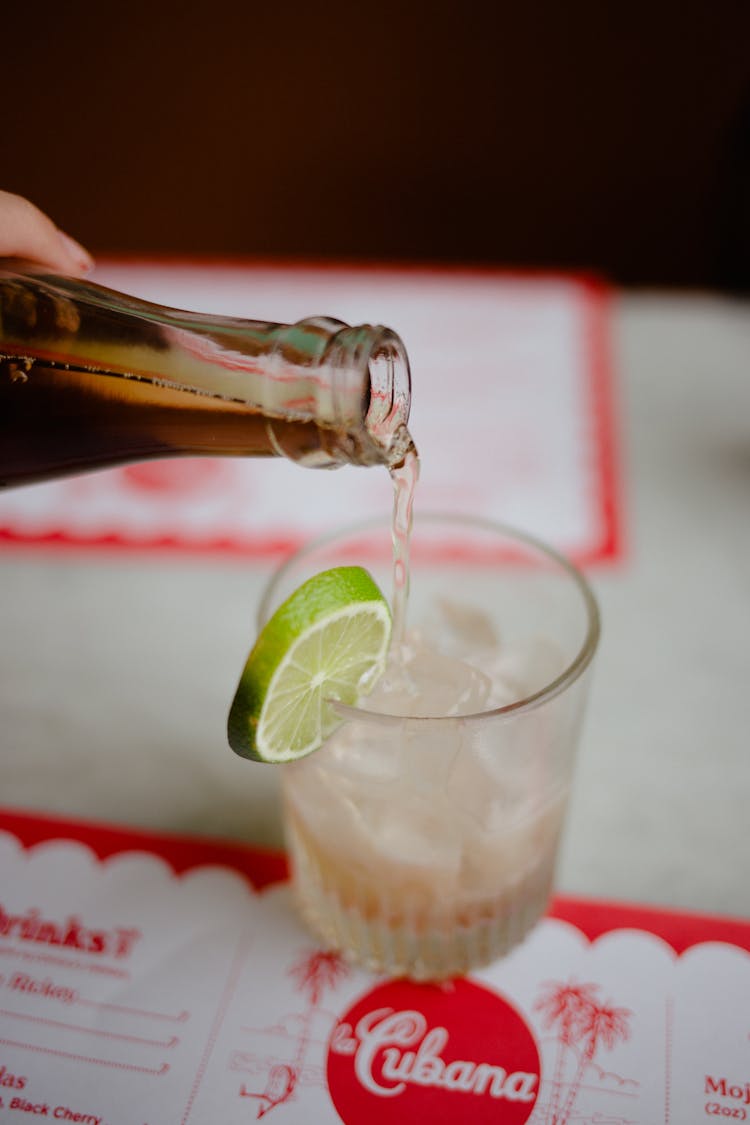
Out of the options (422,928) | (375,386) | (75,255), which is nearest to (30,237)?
(75,255)

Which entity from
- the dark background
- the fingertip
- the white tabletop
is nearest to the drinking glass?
the white tabletop

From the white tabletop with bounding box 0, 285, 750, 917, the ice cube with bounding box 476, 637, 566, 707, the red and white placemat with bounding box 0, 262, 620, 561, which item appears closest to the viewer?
the ice cube with bounding box 476, 637, 566, 707

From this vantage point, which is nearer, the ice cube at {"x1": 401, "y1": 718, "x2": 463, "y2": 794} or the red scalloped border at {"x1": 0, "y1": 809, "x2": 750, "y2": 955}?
the ice cube at {"x1": 401, "y1": 718, "x2": 463, "y2": 794}

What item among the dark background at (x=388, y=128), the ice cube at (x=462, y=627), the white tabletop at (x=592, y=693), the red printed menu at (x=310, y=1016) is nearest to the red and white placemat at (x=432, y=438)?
the white tabletop at (x=592, y=693)

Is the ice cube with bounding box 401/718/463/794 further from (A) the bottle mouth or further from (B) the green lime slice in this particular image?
(A) the bottle mouth

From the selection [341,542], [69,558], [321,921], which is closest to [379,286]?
[69,558]

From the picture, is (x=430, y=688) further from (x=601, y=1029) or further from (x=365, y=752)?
(x=601, y=1029)
